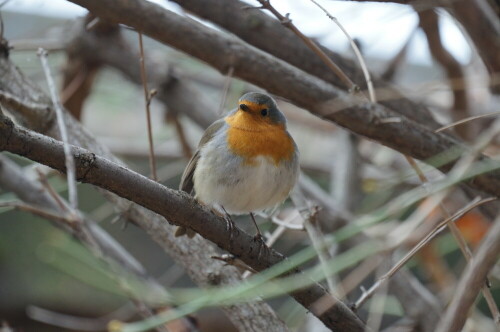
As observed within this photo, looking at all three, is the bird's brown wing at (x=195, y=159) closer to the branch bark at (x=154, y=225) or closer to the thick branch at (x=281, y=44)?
the branch bark at (x=154, y=225)

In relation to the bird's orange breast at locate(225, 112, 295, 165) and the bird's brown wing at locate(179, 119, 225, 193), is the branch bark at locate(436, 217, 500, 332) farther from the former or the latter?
the bird's brown wing at locate(179, 119, 225, 193)

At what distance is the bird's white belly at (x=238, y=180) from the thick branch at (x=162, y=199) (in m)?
0.49

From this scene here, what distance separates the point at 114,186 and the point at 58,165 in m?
0.12

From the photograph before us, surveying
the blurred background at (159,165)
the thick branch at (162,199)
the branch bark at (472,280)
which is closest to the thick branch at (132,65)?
the blurred background at (159,165)

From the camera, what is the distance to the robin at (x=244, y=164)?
2293 millimetres

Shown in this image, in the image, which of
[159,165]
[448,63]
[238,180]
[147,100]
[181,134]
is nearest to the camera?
[147,100]

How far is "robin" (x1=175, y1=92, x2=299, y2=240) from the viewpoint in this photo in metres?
2.29

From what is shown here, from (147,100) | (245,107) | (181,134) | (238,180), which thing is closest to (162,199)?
(147,100)

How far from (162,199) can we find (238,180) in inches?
33.9

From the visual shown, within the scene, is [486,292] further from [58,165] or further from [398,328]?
[398,328]

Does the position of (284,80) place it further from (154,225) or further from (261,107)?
(154,225)

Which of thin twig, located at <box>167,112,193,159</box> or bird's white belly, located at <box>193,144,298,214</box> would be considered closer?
bird's white belly, located at <box>193,144,298,214</box>

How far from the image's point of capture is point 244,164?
2299 mm

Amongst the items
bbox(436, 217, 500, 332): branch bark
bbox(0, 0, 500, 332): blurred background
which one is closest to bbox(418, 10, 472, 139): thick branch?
bbox(0, 0, 500, 332): blurred background
